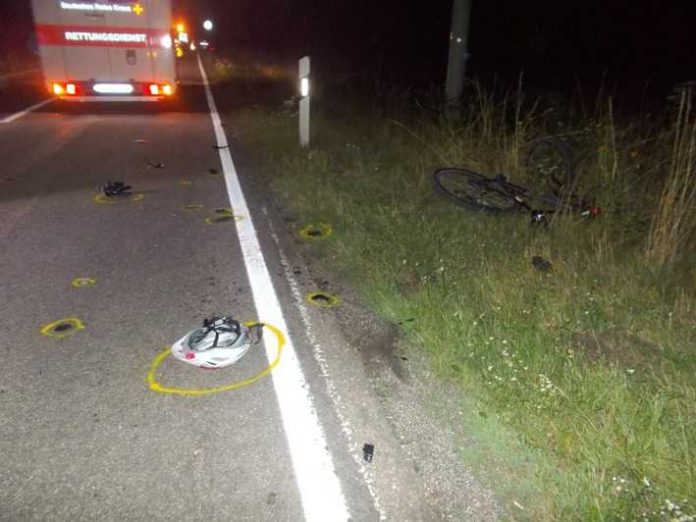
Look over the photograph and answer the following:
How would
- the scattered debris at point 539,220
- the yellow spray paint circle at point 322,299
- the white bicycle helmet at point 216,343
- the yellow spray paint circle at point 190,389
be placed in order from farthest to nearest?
the scattered debris at point 539,220 → the yellow spray paint circle at point 322,299 → the white bicycle helmet at point 216,343 → the yellow spray paint circle at point 190,389

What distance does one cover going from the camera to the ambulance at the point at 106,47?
1109cm

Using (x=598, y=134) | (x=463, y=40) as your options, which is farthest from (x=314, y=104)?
(x=598, y=134)

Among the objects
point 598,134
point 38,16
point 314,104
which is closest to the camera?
point 598,134

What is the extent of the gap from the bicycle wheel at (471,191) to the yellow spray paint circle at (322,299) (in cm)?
244

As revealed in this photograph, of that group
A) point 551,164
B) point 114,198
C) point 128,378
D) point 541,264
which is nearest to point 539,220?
point 541,264

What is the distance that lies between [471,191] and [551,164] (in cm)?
105

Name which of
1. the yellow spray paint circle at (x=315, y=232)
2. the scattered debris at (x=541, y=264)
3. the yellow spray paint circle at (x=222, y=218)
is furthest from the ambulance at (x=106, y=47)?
the scattered debris at (x=541, y=264)

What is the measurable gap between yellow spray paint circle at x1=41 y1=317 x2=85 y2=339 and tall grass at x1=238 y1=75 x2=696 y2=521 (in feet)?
6.80

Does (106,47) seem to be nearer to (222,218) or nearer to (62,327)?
(222,218)

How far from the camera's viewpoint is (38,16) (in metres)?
11.0

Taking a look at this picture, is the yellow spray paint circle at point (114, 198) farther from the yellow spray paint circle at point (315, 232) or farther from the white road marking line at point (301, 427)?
the white road marking line at point (301, 427)

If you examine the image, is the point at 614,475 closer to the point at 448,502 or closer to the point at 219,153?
the point at 448,502

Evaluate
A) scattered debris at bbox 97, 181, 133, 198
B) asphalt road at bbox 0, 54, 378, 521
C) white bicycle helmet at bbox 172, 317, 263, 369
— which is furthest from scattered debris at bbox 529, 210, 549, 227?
scattered debris at bbox 97, 181, 133, 198

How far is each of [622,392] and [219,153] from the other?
768 centimetres
